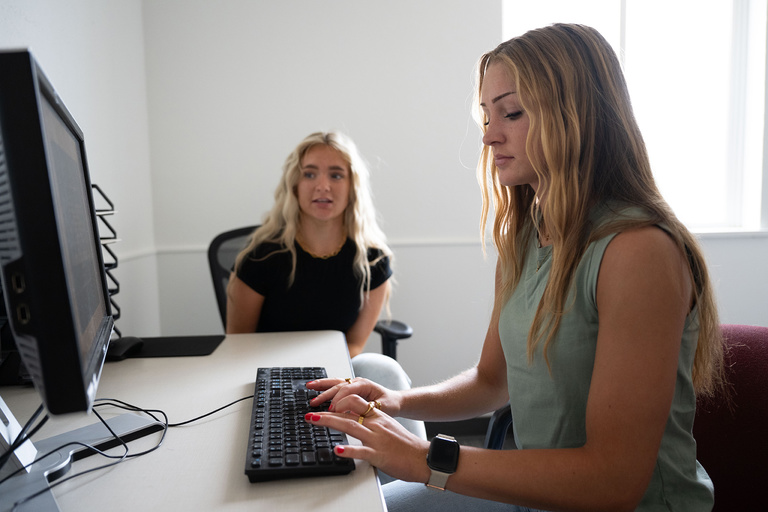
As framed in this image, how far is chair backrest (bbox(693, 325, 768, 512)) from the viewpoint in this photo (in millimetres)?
987

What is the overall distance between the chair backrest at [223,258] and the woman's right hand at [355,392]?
116cm

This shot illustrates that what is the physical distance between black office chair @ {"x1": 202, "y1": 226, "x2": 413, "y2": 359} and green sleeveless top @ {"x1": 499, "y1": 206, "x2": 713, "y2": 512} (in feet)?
3.48

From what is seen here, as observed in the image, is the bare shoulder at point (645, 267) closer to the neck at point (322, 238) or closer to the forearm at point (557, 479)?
the forearm at point (557, 479)

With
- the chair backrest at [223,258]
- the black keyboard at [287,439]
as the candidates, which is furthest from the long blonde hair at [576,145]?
the chair backrest at [223,258]

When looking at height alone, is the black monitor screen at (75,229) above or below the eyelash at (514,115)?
below

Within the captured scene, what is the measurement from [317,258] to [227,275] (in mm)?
412

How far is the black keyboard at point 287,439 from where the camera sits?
0.73 metres

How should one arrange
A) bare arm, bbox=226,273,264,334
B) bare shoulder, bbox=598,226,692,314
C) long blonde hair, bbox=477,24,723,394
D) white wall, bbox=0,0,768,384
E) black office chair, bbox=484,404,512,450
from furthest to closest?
white wall, bbox=0,0,768,384 → bare arm, bbox=226,273,264,334 → black office chair, bbox=484,404,512,450 → long blonde hair, bbox=477,24,723,394 → bare shoulder, bbox=598,226,692,314

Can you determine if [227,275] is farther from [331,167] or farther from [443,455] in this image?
[443,455]

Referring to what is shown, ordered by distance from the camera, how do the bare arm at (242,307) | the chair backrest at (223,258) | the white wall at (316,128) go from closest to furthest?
the bare arm at (242,307) → the chair backrest at (223,258) → the white wall at (316,128)

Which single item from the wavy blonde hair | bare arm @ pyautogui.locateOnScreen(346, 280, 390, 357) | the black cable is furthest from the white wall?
the black cable

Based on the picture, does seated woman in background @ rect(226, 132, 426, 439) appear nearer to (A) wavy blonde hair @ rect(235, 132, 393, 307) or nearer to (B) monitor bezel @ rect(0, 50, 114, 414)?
(A) wavy blonde hair @ rect(235, 132, 393, 307)

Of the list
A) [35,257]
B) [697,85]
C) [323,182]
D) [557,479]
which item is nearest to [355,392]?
[557,479]

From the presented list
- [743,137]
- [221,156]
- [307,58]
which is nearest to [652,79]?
[743,137]
